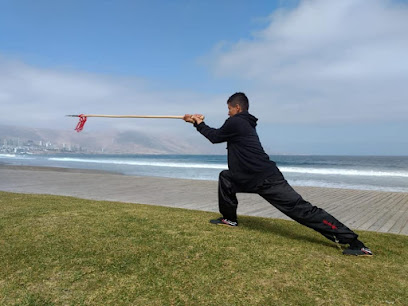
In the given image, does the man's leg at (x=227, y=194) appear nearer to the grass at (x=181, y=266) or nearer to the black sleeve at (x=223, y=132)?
the grass at (x=181, y=266)

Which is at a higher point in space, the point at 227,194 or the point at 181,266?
the point at 227,194

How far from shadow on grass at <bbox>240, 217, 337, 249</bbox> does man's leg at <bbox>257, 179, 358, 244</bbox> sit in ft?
1.22

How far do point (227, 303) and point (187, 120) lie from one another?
10.1 ft

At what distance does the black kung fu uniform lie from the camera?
429 cm

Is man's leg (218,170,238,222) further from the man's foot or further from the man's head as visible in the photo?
the man's head

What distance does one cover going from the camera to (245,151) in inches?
181

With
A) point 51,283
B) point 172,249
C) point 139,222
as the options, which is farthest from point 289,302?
point 139,222

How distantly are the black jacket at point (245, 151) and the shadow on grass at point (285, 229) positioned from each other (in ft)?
3.45

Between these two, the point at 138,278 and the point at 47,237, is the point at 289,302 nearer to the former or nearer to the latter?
the point at 138,278

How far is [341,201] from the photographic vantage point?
1012cm

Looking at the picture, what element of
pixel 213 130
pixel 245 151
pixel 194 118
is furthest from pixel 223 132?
pixel 194 118

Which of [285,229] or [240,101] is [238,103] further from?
[285,229]

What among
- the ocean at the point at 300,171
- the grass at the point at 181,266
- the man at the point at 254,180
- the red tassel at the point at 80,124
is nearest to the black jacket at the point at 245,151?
the man at the point at 254,180

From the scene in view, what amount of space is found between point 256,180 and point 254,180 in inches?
1.1
